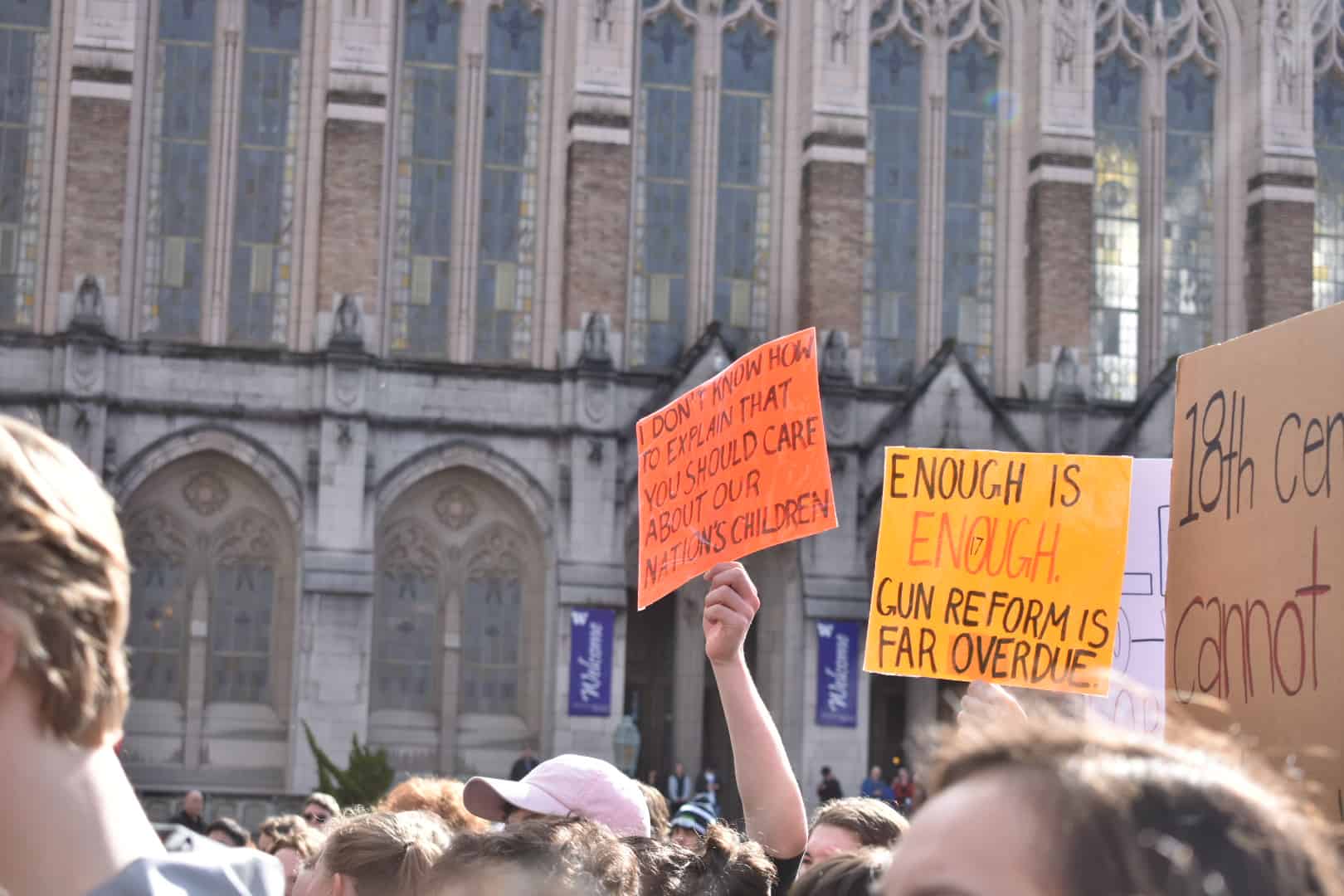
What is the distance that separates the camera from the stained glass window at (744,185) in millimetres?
25016

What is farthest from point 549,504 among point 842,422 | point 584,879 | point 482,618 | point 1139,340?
point 584,879

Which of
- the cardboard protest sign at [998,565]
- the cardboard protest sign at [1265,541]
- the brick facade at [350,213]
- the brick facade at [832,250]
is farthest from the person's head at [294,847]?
the brick facade at [832,250]

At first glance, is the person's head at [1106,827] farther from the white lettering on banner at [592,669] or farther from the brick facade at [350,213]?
the brick facade at [350,213]

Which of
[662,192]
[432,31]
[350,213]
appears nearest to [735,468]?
[350,213]

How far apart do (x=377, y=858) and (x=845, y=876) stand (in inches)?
42.3

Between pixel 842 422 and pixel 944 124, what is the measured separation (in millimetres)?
4438

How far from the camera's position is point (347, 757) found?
74.8 feet

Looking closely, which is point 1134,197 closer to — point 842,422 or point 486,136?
point 842,422

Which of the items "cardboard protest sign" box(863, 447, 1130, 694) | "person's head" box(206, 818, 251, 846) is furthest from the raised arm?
"person's head" box(206, 818, 251, 846)

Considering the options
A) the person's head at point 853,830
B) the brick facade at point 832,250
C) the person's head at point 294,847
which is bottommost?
the person's head at point 294,847

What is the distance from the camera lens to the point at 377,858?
13.2 ft

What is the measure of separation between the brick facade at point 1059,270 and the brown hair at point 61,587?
2377 centimetres

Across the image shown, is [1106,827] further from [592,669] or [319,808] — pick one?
[592,669]

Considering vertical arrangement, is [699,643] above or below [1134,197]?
below
